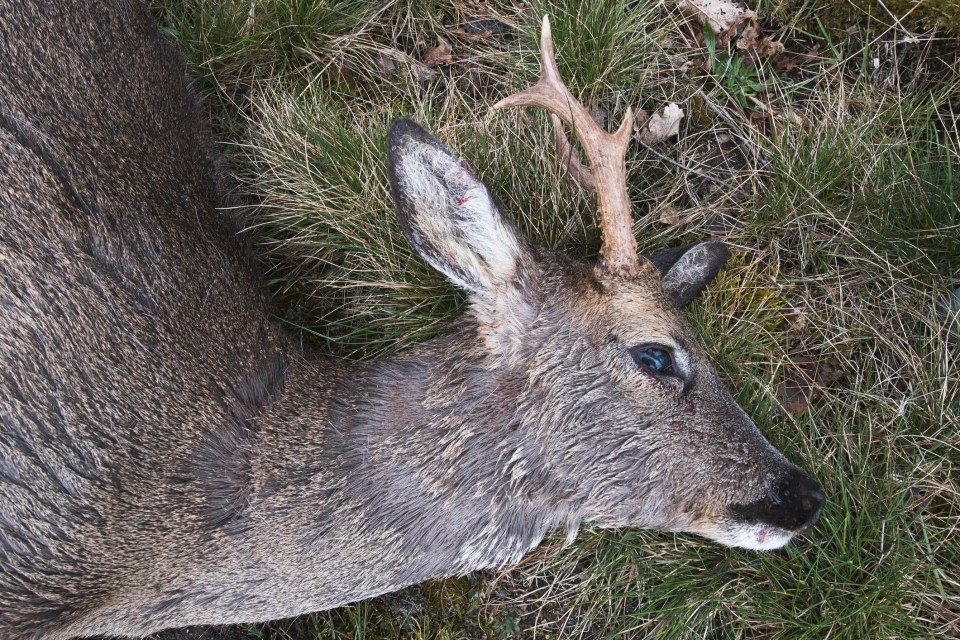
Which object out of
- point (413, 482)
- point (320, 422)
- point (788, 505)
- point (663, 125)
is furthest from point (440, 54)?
point (788, 505)

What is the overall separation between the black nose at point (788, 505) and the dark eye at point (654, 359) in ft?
1.70

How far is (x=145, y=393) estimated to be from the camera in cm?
285

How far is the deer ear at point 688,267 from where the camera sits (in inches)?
139

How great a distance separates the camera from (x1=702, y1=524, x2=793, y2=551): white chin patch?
9.86 feet

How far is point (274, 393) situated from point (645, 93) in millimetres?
2165

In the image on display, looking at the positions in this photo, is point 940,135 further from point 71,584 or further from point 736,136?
point 71,584

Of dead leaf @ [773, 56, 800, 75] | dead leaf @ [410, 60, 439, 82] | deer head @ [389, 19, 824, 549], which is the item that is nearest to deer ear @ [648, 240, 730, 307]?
deer head @ [389, 19, 824, 549]

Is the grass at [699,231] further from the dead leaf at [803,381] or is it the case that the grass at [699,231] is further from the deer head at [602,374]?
the deer head at [602,374]

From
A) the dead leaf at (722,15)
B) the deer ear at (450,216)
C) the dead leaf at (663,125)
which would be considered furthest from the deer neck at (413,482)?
the dead leaf at (722,15)

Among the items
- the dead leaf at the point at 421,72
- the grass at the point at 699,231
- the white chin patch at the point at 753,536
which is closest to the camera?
the white chin patch at the point at 753,536

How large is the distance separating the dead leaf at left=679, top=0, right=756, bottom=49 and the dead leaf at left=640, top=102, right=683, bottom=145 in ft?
1.35

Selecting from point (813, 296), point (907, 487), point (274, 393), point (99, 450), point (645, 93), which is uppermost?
point (99, 450)

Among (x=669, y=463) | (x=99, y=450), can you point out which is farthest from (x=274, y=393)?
(x=669, y=463)

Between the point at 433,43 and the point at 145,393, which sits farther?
the point at 433,43
